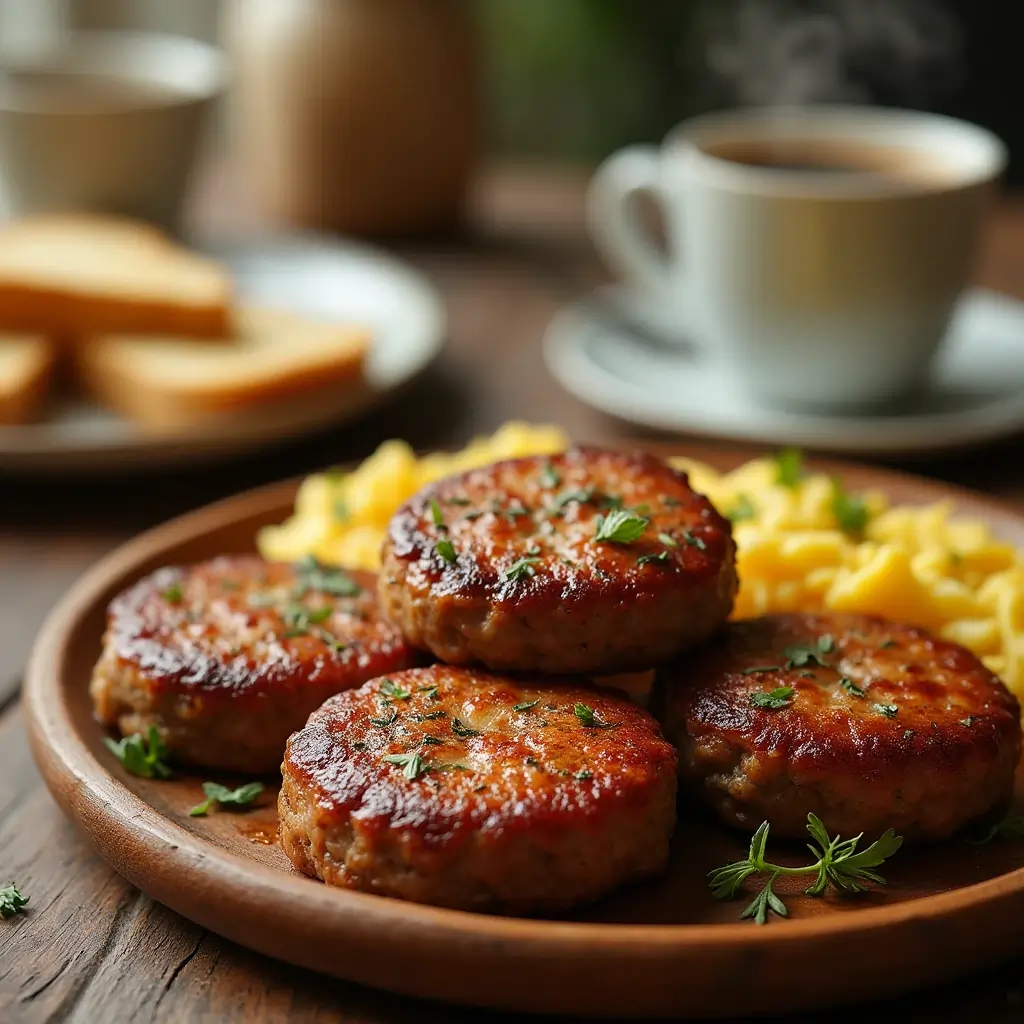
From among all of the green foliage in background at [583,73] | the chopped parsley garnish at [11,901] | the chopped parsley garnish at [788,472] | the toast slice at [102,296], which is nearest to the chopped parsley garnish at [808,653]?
the chopped parsley garnish at [788,472]

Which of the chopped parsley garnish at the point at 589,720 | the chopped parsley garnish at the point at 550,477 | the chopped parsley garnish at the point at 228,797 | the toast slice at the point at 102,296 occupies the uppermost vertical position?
the chopped parsley garnish at the point at 550,477

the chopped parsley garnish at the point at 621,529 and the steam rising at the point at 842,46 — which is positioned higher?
the chopped parsley garnish at the point at 621,529

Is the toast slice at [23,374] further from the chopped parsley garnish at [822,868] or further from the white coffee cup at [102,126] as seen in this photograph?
the chopped parsley garnish at [822,868]

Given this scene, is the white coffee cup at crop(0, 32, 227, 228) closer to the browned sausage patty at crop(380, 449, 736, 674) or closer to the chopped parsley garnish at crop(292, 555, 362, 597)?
the chopped parsley garnish at crop(292, 555, 362, 597)

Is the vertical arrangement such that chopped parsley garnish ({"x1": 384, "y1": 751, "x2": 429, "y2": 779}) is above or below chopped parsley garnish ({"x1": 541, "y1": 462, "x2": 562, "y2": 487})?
below

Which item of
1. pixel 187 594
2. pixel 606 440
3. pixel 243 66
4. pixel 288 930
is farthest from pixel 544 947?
pixel 243 66

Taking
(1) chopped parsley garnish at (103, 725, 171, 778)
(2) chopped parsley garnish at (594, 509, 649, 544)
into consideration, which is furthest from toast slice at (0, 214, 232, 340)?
(2) chopped parsley garnish at (594, 509, 649, 544)
